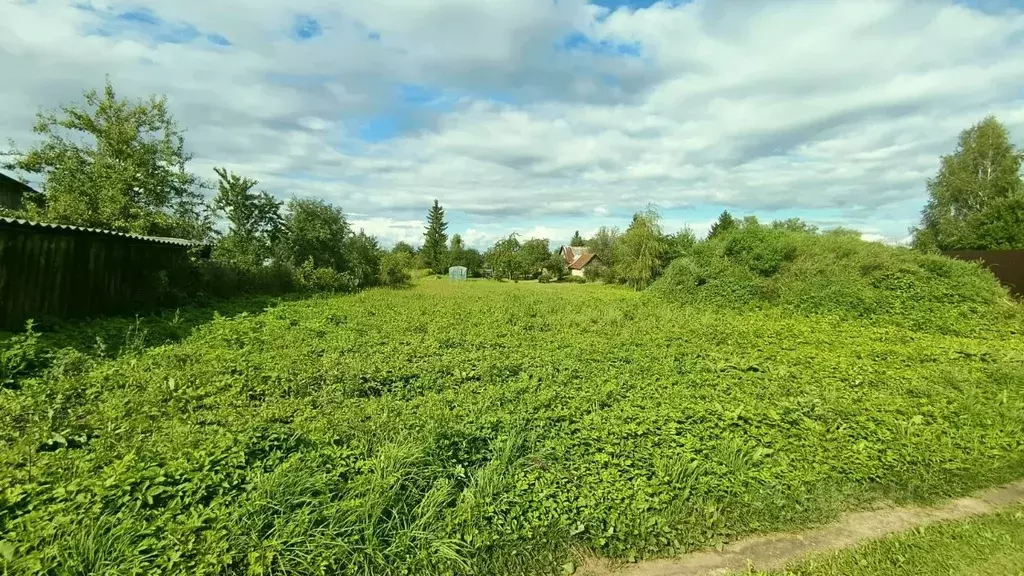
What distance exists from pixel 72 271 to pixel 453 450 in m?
8.72

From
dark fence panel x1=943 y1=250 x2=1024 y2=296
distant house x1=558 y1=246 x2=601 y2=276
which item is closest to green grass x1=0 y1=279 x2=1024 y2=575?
dark fence panel x1=943 y1=250 x2=1024 y2=296

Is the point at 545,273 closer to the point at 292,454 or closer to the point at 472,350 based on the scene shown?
the point at 472,350

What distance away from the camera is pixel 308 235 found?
1781 centimetres

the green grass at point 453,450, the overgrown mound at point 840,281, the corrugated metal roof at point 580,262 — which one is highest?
the corrugated metal roof at point 580,262

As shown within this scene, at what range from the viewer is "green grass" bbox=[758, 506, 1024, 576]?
9.29ft

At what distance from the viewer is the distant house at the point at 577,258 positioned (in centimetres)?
5129

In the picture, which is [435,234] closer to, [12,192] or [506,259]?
[506,259]

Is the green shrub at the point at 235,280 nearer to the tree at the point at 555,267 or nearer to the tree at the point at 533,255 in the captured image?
the tree at the point at 533,255

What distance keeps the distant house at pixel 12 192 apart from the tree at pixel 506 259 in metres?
31.8

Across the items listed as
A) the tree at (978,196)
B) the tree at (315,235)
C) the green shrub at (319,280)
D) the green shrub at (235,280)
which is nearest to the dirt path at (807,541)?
the green shrub at (235,280)

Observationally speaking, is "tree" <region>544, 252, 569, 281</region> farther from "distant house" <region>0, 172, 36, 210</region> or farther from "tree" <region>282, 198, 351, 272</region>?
"distant house" <region>0, 172, 36, 210</region>

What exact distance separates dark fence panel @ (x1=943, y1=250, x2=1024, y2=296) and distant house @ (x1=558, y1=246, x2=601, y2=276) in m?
32.1

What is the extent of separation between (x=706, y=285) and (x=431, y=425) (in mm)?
12713

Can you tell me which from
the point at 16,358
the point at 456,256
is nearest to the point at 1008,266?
the point at 16,358
